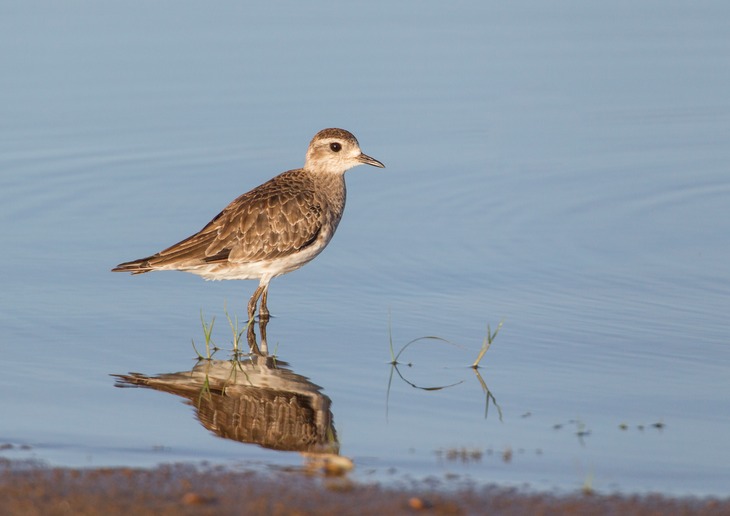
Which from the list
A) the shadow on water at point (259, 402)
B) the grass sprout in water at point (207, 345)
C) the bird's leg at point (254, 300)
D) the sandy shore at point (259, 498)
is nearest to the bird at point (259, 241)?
the bird's leg at point (254, 300)

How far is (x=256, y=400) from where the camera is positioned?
9711 mm

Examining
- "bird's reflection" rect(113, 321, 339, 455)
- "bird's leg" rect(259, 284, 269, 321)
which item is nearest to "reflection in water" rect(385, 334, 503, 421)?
"bird's reflection" rect(113, 321, 339, 455)

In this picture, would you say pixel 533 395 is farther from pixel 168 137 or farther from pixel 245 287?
pixel 168 137

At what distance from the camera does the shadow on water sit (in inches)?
346

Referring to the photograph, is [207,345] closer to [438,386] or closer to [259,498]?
[438,386]

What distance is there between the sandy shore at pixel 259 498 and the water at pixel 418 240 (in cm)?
43

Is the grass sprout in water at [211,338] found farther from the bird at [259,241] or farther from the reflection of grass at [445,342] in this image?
the reflection of grass at [445,342]

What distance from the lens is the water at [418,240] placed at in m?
9.02

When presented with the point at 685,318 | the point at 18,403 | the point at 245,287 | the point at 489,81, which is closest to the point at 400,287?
the point at 245,287

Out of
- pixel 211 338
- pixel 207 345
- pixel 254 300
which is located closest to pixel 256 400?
pixel 207 345

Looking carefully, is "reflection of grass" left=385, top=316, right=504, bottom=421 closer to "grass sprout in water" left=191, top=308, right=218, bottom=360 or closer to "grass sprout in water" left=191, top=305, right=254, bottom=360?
"grass sprout in water" left=191, top=305, right=254, bottom=360

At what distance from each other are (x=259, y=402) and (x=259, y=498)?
7.72 ft

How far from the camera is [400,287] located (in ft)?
41.2

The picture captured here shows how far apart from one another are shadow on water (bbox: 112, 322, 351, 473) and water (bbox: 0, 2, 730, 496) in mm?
155
